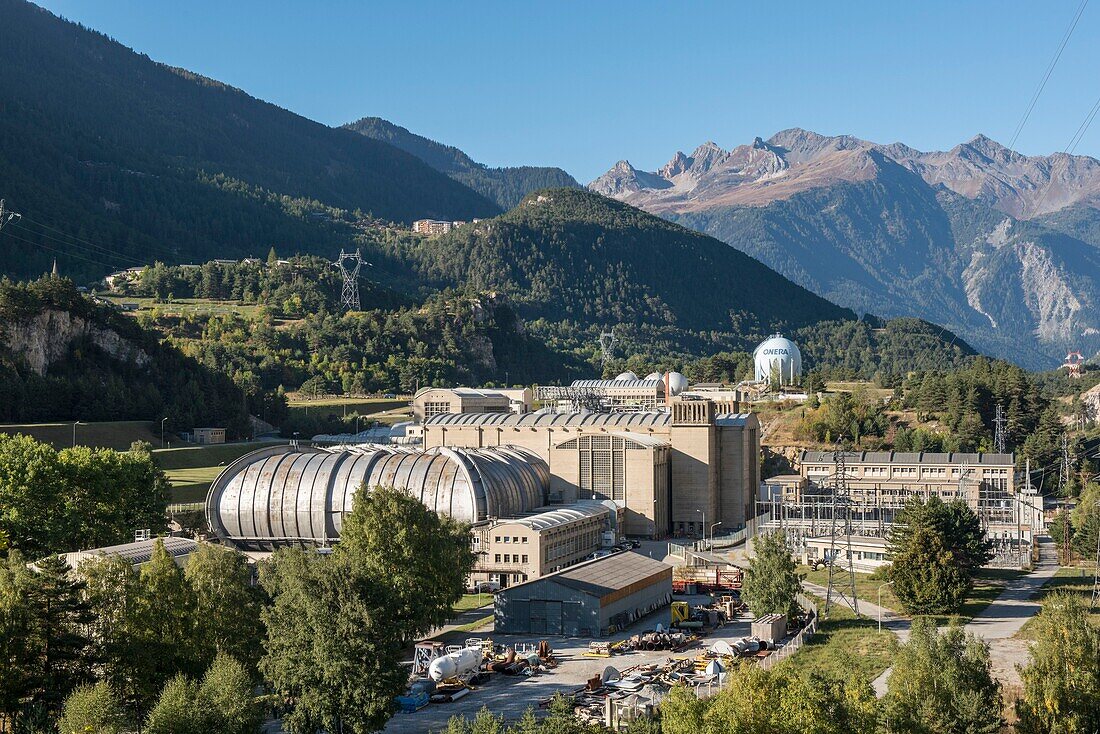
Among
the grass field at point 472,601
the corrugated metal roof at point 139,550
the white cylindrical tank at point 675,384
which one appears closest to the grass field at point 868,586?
the grass field at point 472,601

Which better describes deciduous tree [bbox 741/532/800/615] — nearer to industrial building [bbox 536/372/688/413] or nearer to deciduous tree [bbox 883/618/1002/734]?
deciduous tree [bbox 883/618/1002/734]

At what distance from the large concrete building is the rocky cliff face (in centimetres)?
3561

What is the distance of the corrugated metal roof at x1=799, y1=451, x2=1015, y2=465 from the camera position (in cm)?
9881

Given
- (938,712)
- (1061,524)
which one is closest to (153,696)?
(938,712)

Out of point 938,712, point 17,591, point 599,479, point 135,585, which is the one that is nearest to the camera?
point 938,712

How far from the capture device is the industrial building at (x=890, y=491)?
87.0 metres

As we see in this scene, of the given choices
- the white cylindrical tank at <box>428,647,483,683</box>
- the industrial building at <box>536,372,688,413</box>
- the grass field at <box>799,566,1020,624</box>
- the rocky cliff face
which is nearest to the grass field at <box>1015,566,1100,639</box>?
the grass field at <box>799,566,1020,624</box>

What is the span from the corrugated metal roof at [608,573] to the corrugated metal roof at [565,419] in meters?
26.8

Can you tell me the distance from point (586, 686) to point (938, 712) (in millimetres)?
14147

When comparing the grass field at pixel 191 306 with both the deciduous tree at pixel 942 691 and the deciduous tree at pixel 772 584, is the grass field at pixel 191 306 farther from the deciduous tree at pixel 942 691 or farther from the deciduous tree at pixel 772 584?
the deciduous tree at pixel 942 691

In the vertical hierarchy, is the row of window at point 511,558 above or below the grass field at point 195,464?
below

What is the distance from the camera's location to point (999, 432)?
10619cm

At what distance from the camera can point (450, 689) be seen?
48219 mm

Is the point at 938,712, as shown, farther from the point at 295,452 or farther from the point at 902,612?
the point at 295,452
